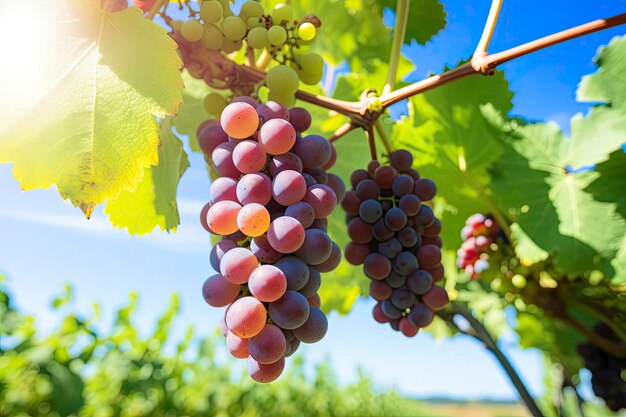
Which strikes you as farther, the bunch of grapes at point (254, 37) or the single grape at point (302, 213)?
the bunch of grapes at point (254, 37)

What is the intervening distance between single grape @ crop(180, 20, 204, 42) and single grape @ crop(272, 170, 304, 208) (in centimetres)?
32

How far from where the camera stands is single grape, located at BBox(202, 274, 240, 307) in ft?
1.87

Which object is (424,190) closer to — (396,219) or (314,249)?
(396,219)

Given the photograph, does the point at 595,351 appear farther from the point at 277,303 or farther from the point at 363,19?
the point at 277,303

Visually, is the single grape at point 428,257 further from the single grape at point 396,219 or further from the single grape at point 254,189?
the single grape at point 254,189

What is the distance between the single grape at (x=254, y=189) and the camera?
1.97 ft

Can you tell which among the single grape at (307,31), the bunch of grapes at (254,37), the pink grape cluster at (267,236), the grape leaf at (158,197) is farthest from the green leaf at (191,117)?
the pink grape cluster at (267,236)

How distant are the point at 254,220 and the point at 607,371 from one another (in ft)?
4.50

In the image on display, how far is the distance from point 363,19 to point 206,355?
2858 mm

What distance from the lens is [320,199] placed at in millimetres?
626

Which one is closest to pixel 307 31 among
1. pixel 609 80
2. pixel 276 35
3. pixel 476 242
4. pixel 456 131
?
pixel 276 35

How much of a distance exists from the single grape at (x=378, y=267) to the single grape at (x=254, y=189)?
0.27 metres

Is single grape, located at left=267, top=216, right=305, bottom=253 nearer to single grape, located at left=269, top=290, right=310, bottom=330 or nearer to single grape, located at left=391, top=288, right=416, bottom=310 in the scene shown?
single grape, located at left=269, top=290, right=310, bottom=330

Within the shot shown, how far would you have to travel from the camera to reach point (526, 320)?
189cm
